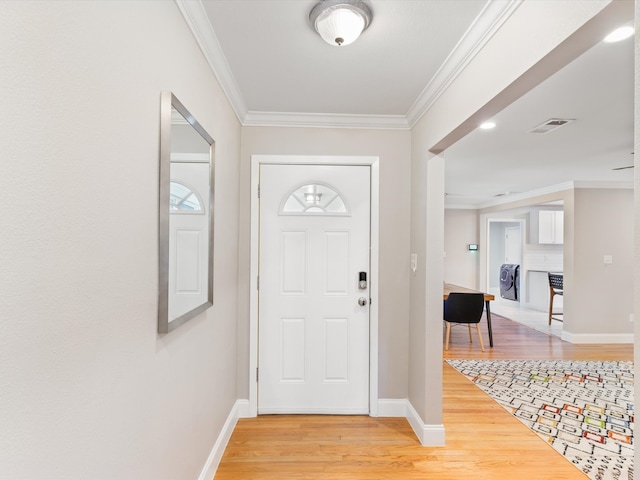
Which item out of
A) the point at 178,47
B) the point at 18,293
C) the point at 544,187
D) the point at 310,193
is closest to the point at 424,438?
the point at 310,193

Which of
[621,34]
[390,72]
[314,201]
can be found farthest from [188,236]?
[621,34]

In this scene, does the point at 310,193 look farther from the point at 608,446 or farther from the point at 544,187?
the point at 544,187

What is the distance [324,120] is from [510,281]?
7.79 meters

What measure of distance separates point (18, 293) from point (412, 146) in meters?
2.52

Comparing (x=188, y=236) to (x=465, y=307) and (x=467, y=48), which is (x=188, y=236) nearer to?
(x=467, y=48)

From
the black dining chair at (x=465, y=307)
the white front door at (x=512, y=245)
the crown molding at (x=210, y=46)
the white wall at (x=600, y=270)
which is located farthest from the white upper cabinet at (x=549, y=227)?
the crown molding at (x=210, y=46)

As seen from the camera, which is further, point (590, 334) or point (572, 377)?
point (590, 334)

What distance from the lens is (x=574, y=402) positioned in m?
3.00

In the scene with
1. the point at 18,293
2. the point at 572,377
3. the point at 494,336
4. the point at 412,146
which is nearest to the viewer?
the point at 18,293

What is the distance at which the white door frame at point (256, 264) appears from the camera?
261 centimetres

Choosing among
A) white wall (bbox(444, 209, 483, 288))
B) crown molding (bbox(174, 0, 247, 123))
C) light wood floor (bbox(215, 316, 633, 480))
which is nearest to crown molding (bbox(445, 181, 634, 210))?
white wall (bbox(444, 209, 483, 288))

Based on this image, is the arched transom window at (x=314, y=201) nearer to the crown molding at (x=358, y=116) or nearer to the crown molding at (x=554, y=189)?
the crown molding at (x=358, y=116)

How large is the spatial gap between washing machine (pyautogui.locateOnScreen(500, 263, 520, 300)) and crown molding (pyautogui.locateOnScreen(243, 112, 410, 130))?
7122 millimetres

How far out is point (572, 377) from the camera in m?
3.61
